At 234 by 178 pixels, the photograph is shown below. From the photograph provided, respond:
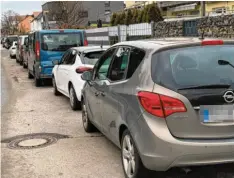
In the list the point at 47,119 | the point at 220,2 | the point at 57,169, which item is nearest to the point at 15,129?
the point at 47,119

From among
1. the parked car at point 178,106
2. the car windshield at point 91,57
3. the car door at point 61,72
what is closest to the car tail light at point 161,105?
the parked car at point 178,106

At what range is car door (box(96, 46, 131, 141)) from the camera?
180 inches

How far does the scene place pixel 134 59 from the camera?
4414mm

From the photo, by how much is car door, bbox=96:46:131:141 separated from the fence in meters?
4.19

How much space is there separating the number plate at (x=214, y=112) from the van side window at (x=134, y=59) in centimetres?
92

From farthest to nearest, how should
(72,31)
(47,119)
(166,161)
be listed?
(72,31) < (47,119) < (166,161)

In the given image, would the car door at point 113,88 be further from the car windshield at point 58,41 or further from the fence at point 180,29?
the car windshield at point 58,41

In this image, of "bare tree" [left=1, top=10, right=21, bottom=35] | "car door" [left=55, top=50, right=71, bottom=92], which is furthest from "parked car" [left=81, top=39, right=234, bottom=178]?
"bare tree" [left=1, top=10, right=21, bottom=35]

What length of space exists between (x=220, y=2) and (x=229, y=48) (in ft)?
126

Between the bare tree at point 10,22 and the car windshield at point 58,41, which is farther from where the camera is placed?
the bare tree at point 10,22

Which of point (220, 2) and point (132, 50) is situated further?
point (220, 2)

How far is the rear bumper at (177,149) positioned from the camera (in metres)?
3.67

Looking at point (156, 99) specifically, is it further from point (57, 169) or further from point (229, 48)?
point (57, 169)

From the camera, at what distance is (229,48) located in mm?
4148
